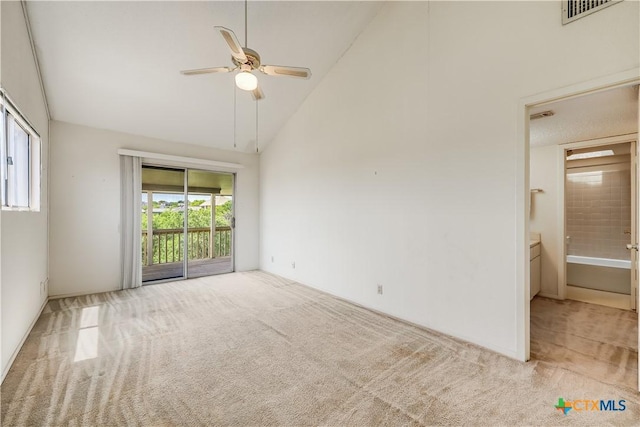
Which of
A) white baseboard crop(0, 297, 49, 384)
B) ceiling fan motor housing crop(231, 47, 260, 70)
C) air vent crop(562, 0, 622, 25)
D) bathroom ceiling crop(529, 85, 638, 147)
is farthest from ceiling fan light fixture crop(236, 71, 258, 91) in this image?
white baseboard crop(0, 297, 49, 384)

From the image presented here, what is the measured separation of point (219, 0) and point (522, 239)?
3558 mm

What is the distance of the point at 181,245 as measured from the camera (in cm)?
604

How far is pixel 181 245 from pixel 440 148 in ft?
18.3

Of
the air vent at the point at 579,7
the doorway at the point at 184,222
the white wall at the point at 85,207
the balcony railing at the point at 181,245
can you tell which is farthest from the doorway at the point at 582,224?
the balcony railing at the point at 181,245

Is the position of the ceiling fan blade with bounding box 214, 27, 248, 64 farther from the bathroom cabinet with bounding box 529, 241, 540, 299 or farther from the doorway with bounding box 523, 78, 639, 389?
the bathroom cabinet with bounding box 529, 241, 540, 299

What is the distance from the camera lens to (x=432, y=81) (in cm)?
281

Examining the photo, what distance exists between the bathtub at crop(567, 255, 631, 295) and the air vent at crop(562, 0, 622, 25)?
4.30m

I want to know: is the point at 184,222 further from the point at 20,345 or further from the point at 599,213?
the point at 599,213

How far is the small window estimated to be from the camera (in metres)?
2.09

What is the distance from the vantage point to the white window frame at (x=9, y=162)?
2.01 metres

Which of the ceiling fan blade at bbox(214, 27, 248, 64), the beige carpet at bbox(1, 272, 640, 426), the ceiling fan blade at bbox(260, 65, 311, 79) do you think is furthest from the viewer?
the ceiling fan blade at bbox(260, 65, 311, 79)

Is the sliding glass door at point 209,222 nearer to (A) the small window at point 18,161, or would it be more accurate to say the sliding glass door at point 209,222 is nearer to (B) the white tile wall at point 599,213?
(A) the small window at point 18,161

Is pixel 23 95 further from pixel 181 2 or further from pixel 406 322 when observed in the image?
pixel 406 322

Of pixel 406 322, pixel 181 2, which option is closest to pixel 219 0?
pixel 181 2
